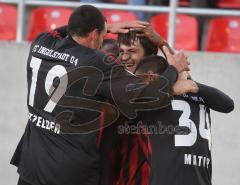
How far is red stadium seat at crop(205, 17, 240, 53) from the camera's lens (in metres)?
8.20

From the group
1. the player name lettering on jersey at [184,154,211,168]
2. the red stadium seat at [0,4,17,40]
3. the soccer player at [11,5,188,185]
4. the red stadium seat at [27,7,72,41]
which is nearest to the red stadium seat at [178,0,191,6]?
the red stadium seat at [27,7,72,41]

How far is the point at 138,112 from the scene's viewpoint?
16.4 feet

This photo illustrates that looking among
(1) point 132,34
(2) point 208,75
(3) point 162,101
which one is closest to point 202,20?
(2) point 208,75

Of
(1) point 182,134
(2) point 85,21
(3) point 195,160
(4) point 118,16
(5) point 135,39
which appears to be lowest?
(3) point 195,160

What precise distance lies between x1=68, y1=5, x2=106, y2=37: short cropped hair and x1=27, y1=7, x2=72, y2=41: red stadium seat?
309 centimetres

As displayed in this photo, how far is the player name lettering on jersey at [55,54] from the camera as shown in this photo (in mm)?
5129

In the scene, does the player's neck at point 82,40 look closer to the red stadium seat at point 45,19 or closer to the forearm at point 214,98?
the forearm at point 214,98

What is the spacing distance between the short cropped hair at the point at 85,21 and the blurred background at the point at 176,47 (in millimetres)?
2259

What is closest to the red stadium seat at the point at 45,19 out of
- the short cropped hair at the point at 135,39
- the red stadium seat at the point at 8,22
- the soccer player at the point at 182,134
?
the red stadium seat at the point at 8,22

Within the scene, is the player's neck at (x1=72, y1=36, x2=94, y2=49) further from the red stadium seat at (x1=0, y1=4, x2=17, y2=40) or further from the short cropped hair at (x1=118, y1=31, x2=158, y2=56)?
the red stadium seat at (x1=0, y1=4, x2=17, y2=40)

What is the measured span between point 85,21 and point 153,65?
0.52 metres

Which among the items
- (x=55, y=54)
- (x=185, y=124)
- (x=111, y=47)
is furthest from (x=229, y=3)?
(x=185, y=124)

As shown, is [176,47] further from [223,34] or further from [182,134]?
[182,134]

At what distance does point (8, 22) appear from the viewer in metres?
8.39
